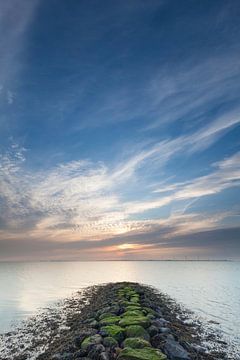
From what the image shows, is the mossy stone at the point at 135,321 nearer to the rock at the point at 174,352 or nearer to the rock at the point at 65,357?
the rock at the point at 174,352

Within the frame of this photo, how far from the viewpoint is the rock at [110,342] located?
44.9 feet

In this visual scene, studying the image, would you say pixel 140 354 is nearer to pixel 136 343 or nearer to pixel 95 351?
pixel 136 343

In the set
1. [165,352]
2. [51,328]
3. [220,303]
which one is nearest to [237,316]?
[220,303]

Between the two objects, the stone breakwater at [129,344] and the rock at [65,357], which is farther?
the rock at [65,357]

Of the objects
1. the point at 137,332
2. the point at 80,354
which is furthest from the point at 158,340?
the point at 80,354

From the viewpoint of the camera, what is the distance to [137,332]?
15.2 m

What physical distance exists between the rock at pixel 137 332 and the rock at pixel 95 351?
8.01 feet

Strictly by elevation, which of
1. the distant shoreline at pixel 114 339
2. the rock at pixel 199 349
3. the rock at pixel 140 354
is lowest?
the rock at pixel 199 349

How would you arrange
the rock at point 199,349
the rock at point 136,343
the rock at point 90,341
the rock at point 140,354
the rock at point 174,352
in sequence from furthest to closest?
1. the rock at point 199,349
2. the rock at point 90,341
3. the rock at point 136,343
4. the rock at point 174,352
5. the rock at point 140,354

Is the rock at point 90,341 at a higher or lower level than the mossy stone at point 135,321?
higher

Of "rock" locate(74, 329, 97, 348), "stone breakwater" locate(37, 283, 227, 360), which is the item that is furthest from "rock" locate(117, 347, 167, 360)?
"rock" locate(74, 329, 97, 348)

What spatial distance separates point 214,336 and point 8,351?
42.3 feet

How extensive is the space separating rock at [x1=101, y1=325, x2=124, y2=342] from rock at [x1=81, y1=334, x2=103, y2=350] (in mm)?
767

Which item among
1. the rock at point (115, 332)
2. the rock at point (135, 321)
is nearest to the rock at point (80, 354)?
the rock at point (115, 332)
